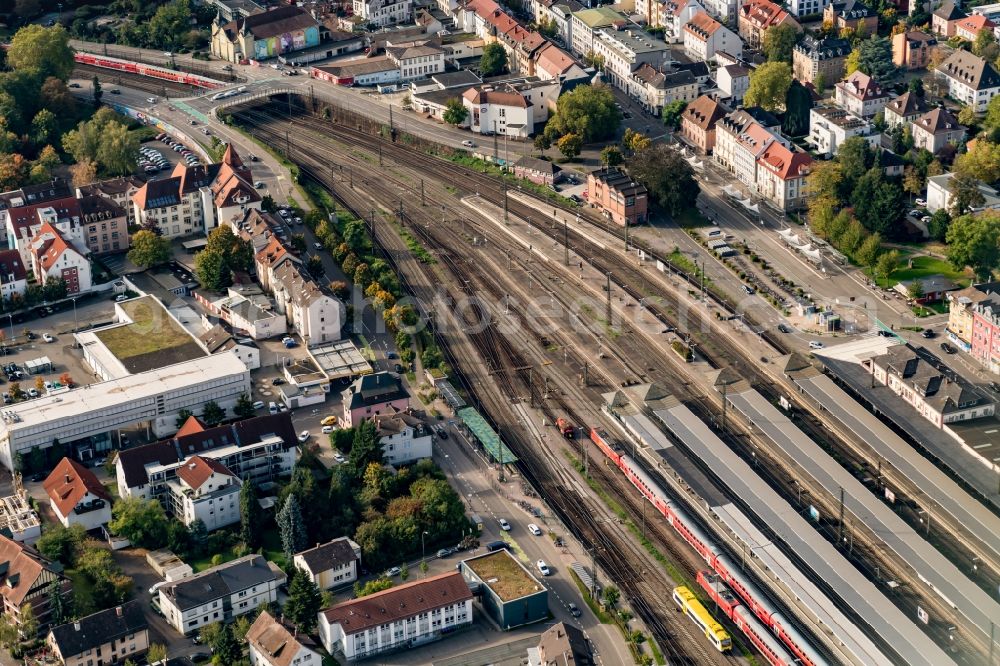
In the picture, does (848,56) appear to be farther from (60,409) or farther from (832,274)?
(60,409)

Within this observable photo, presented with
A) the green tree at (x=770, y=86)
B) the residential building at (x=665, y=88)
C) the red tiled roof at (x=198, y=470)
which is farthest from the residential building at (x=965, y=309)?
the red tiled roof at (x=198, y=470)

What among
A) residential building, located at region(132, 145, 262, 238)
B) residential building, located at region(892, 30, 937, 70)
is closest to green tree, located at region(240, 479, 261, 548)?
residential building, located at region(132, 145, 262, 238)

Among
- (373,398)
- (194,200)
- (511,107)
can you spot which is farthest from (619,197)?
(373,398)

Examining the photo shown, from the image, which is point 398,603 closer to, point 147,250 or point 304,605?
point 304,605

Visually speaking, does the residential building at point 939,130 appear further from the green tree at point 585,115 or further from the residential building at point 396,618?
the residential building at point 396,618

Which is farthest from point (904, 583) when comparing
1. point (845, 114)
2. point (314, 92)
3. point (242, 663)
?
point (314, 92)

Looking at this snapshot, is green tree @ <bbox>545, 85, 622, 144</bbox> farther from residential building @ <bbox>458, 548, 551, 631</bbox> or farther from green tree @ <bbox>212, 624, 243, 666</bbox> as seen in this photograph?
green tree @ <bbox>212, 624, 243, 666</bbox>

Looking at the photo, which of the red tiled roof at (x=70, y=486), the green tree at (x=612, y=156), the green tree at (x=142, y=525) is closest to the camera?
the green tree at (x=142, y=525)
